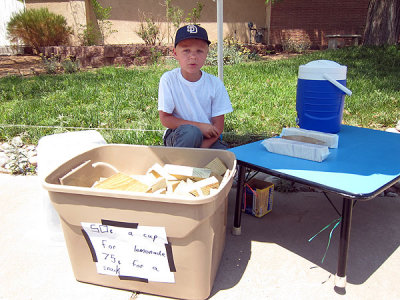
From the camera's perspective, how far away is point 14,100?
505cm

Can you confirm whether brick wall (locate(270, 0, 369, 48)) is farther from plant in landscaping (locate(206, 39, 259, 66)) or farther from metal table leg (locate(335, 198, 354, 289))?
metal table leg (locate(335, 198, 354, 289))

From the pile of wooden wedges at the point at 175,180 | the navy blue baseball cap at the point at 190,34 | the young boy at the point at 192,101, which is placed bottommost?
the pile of wooden wedges at the point at 175,180

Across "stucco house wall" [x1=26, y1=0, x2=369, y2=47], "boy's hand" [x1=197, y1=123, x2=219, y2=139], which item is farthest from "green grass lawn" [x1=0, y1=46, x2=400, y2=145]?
"stucco house wall" [x1=26, y1=0, x2=369, y2=47]

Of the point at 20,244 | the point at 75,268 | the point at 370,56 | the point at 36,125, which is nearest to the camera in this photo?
the point at 75,268

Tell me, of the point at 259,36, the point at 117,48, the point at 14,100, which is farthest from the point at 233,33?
the point at 14,100

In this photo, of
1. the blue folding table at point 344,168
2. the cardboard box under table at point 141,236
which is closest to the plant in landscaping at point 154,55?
the blue folding table at point 344,168

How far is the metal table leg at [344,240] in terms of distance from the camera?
1531mm

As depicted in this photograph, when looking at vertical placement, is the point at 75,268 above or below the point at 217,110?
below

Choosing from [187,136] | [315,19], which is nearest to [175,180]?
[187,136]

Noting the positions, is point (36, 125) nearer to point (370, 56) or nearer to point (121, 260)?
point (121, 260)

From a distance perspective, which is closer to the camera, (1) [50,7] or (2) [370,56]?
(2) [370,56]

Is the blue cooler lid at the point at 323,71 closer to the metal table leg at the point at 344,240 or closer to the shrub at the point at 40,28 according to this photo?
the metal table leg at the point at 344,240

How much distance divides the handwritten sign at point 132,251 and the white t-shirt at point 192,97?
0.96 metres

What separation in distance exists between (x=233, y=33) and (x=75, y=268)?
11388 millimetres
